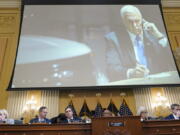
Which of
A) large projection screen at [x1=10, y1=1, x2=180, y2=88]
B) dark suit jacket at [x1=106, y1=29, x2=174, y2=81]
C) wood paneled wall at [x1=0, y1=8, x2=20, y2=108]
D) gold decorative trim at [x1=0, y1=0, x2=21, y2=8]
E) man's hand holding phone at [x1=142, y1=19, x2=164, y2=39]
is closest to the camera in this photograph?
large projection screen at [x1=10, y1=1, x2=180, y2=88]

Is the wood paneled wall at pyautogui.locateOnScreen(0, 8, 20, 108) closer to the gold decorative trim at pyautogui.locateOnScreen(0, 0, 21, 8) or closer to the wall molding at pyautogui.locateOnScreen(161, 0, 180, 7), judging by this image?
the gold decorative trim at pyautogui.locateOnScreen(0, 0, 21, 8)

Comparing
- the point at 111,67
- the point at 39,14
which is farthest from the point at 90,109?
the point at 39,14

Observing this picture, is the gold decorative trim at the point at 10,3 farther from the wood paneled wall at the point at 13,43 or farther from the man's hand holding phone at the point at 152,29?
the man's hand holding phone at the point at 152,29

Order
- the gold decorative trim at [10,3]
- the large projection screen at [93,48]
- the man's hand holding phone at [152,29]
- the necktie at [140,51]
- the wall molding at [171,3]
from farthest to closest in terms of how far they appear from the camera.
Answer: the wall molding at [171,3]
the gold decorative trim at [10,3]
the man's hand holding phone at [152,29]
the necktie at [140,51]
the large projection screen at [93,48]

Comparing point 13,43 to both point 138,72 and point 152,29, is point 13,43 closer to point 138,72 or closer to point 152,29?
point 138,72

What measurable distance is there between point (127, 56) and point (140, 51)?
1.58ft

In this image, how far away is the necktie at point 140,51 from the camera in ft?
21.7

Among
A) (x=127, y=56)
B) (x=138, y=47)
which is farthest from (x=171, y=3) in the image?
(x=127, y=56)

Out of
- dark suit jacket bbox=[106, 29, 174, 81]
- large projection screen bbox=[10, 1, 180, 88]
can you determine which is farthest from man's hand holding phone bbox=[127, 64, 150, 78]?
dark suit jacket bbox=[106, 29, 174, 81]

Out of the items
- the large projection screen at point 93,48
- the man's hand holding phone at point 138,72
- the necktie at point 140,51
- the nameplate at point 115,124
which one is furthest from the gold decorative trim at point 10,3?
the nameplate at point 115,124

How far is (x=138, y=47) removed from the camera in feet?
22.5

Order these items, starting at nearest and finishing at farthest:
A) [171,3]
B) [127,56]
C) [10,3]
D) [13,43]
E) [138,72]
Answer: [138,72]
[127,56]
[13,43]
[10,3]
[171,3]

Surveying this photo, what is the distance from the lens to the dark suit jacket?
6446 mm

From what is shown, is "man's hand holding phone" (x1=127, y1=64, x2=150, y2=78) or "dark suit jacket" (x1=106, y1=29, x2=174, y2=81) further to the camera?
"dark suit jacket" (x1=106, y1=29, x2=174, y2=81)
